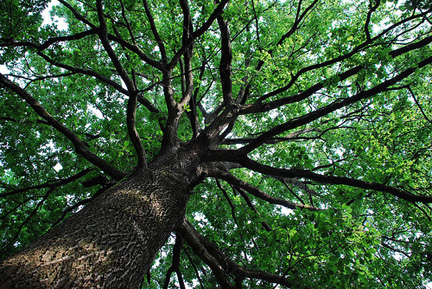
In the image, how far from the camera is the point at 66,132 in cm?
308

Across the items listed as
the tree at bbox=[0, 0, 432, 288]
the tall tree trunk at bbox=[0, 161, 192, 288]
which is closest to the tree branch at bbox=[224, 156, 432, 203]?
the tree at bbox=[0, 0, 432, 288]

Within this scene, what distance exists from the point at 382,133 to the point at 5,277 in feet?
18.6

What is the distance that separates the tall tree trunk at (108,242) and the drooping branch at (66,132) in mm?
501

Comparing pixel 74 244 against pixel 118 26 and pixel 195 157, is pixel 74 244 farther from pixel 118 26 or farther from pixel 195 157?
pixel 118 26

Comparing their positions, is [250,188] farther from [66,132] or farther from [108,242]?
[66,132]

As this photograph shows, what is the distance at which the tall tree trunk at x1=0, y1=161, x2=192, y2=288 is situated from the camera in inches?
60.7

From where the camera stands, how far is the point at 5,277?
145cm

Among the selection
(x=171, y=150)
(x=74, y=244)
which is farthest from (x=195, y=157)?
(x=74, y=244)

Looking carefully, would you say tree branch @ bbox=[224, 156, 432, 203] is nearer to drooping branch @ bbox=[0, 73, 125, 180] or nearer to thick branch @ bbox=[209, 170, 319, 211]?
thick branch @ bbox=[209, 170, 319, 211]

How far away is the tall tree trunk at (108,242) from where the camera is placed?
60.7 inches

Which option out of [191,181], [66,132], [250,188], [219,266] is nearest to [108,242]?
[191,181]

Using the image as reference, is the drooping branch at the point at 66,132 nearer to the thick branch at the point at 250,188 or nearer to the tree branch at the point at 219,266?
the tree branch at the point at 219,266

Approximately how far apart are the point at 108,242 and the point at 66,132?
6.25 feet

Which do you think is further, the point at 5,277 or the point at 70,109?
the point at 70,109
